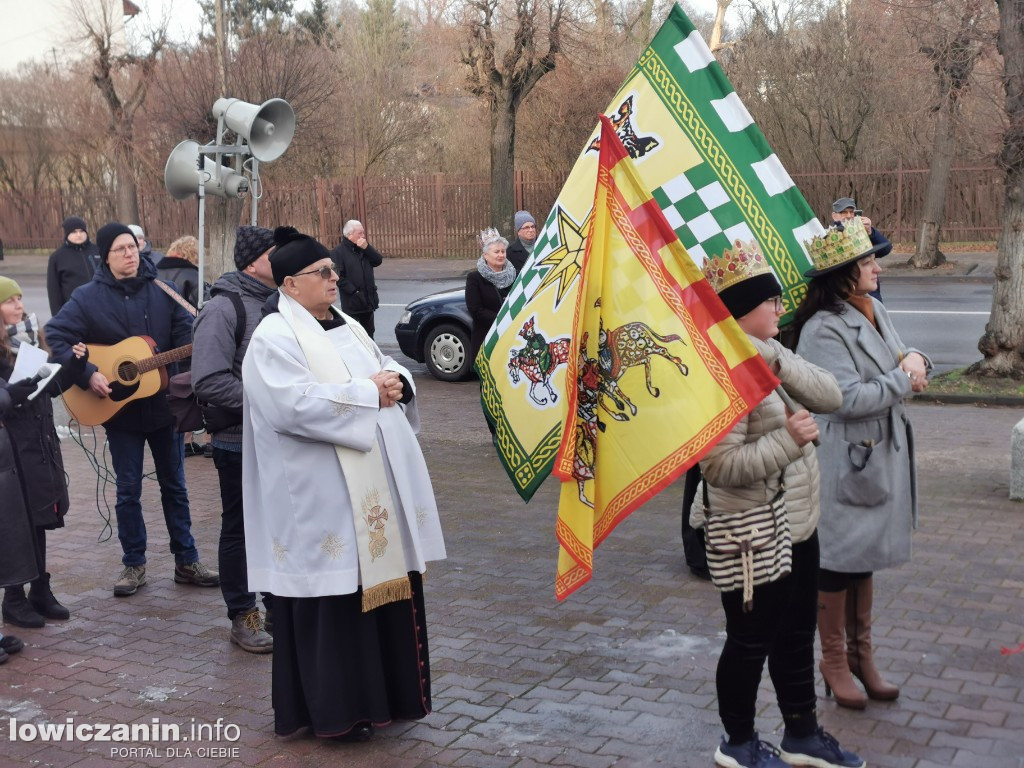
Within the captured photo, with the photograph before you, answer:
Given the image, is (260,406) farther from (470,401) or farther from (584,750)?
(470,401)

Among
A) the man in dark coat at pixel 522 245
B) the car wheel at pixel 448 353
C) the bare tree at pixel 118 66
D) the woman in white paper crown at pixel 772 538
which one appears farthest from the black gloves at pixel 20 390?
the bare tree at pixel 118 66

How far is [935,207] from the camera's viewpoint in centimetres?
2388

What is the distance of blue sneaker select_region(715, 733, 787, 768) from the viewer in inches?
156

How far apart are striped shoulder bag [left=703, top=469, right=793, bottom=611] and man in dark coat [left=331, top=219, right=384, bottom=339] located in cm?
899

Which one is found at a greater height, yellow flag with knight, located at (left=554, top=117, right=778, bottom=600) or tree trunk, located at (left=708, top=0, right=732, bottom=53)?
tree trunk, located at (left=708, top=0, right=732, bottom=53)

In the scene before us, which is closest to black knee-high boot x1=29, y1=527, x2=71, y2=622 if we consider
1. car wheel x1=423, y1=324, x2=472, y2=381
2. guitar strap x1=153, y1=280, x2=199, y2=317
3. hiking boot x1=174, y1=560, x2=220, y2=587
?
hiking boot x1=174, y1=560, x2=220, y2=587

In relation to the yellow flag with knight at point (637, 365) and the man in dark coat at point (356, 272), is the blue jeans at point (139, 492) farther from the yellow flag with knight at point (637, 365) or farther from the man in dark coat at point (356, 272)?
the man in dark coat at point (356, 272)

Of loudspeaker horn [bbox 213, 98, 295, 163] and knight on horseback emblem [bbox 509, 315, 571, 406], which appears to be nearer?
knight on horseback emblem [bbox 509, 315, 571, 406]

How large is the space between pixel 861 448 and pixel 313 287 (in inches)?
87.0

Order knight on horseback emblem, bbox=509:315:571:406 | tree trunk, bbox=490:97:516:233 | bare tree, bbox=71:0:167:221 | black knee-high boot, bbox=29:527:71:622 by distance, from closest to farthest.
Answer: knight on horseback emblem, bbox=509:315:571:406
black knee-high boot, bbox=29:527:71:622
tree trunk, bbox=490:97:516:233
bare tree, bbox=71:0:167:221

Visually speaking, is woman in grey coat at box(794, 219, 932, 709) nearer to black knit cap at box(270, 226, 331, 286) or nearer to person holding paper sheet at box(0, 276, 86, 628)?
black knit cap at box(270, 226, 331, 286)

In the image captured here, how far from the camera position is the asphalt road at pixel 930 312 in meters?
14.7

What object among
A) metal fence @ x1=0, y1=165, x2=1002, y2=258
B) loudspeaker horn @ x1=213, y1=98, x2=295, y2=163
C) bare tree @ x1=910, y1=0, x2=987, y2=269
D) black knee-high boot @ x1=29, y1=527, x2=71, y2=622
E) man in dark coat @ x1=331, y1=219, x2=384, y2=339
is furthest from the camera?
metal fence @ x1=0, y1=165, x2=1002, y2=258

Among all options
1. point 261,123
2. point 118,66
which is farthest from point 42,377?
point 118,66
